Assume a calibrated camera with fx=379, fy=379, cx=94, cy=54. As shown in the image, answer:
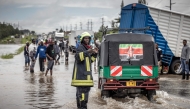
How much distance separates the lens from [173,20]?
2094cm

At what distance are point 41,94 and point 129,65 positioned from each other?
330 centimetres

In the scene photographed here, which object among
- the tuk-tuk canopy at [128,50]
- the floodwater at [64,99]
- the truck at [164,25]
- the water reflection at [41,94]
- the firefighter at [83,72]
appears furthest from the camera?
the truck at [164,25]

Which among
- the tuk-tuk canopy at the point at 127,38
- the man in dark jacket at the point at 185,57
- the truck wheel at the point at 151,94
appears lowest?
the truck wheel at the point at 151,94

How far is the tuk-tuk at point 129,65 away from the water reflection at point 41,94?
175cm

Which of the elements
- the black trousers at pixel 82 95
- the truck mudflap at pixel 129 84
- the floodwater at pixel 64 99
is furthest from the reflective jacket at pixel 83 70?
the truck mudflap at pixel 129 84

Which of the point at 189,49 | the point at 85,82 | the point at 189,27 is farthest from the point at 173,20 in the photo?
the point at 85,82

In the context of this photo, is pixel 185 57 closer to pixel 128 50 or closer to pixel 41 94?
pixel 128 50

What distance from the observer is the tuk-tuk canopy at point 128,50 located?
37.8ft

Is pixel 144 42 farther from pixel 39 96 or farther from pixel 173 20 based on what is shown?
pixel 173 20

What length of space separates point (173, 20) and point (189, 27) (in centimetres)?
96

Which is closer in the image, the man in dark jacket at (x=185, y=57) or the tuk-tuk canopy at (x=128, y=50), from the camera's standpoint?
the tuk-tuk canopy at (x=128, y=50)

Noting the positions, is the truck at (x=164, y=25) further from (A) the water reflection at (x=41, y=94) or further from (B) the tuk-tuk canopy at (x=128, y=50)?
(B) the tuk-tuk canopy at (x=128, y=50)

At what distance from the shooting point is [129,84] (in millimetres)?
11320

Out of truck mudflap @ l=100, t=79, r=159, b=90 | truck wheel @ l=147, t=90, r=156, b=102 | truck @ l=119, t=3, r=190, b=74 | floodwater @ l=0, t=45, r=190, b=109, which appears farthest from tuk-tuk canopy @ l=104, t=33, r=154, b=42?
truck @ l=119, t=3, r=190, b=74
